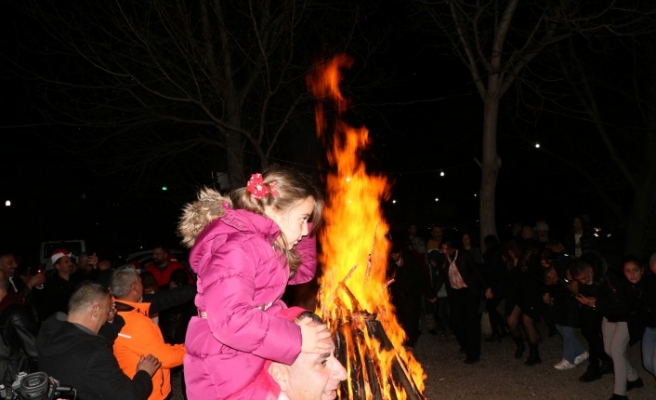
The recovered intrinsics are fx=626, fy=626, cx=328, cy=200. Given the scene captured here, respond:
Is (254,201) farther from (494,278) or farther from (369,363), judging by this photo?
(494,278)

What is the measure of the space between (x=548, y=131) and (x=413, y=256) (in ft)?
44.9

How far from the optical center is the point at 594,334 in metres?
8.68

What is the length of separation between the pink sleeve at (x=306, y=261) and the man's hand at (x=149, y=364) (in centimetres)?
153

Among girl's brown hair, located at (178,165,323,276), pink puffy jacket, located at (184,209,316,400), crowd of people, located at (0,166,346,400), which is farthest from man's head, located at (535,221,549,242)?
pink puffy jacket, located at (184,209,316,400)

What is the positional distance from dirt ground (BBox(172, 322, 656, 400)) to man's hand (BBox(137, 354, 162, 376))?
15.8 feet

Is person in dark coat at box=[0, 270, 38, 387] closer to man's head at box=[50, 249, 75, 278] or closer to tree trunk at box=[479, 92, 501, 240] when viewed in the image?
man's head at box=[50, 249, 75, 278]

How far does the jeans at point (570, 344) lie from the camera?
30.7ft

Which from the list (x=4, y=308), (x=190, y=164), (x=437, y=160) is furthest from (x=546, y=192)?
(x=4, y=308)

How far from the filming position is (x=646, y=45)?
1588 centimetres

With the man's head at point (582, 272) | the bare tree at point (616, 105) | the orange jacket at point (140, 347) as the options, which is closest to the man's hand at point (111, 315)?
the orange jacket at point (140, 347)

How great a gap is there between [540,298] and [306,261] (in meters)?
6.88

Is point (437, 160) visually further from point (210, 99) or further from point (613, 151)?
point (210, 99)

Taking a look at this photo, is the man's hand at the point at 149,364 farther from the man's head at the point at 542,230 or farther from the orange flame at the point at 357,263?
the man's head at the point at 542,230

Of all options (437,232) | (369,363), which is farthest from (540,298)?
(369,363)
